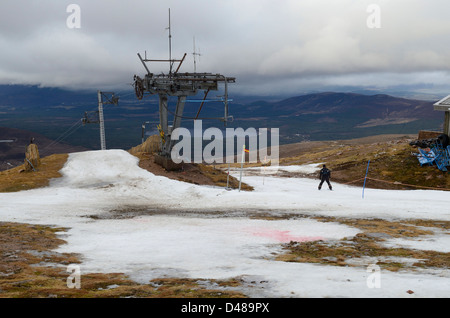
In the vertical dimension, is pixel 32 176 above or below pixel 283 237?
above

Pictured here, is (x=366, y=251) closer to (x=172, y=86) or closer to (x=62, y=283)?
(x=62, y=283)

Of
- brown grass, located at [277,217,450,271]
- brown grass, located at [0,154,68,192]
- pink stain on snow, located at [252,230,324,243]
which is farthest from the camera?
brown grass, located at [0,154,68,192]

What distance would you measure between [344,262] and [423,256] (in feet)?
9.72

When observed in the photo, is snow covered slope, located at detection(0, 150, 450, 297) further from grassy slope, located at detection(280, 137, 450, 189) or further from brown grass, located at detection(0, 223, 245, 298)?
grassy slope, located at detection(280, 137, 450, 189)

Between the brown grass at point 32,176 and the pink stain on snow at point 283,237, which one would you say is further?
the brown grass at point 32,176

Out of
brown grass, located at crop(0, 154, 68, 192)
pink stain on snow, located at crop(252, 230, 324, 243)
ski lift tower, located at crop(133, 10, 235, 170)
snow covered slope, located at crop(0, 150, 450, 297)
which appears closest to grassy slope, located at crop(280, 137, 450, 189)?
snow covered slope, located at crop(0, 150, 450, 297)

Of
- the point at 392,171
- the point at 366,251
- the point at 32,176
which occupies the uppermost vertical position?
the point at 32,176

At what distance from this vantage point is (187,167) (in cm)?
3272

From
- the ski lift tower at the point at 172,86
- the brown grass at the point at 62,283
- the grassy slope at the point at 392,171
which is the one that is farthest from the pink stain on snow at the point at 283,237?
the grassy slope at the point at 392,171

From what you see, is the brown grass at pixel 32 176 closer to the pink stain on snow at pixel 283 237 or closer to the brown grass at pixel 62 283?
the brown grass at pixel 62 283

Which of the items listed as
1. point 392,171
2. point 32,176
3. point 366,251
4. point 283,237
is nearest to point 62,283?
point 283,237

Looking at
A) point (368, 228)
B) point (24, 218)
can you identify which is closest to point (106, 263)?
point (24, 218)
